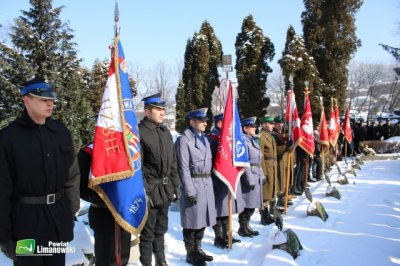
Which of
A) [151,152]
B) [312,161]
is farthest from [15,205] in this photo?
[312,161]

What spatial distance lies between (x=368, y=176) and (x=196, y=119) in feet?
33.6

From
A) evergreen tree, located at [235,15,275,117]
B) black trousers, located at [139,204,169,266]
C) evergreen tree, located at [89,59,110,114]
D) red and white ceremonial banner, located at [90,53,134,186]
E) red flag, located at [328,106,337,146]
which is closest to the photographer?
red and white ceremonial banner, located at [90,53,134,186]

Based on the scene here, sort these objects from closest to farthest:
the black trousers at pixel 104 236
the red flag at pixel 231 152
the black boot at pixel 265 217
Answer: the black trousers at pixel 104 236, the red flag at pixel 231 152, the black boot at pixel 265 217

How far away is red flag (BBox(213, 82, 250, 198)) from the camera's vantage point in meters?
6.02

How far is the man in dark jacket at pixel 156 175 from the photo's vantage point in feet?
14.6

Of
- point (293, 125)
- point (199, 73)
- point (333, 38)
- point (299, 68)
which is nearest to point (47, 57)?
point (293, 125)

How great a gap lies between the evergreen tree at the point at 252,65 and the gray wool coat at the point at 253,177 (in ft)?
61.9

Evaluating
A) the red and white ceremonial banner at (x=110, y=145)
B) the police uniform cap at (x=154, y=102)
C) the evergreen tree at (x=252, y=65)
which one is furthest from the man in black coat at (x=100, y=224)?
the evergreen tree at (x=252, y=65)

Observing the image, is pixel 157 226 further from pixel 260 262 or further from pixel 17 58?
pixel 17 58

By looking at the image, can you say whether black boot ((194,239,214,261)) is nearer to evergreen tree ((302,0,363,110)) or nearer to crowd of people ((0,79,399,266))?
crowd of people ((0,79,399,266))

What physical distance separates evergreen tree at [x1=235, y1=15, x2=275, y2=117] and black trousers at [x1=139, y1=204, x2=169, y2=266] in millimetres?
21555

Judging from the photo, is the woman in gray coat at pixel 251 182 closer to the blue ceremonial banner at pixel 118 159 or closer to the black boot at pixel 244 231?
the black boot at pixel 244 231

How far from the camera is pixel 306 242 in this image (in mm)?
5887

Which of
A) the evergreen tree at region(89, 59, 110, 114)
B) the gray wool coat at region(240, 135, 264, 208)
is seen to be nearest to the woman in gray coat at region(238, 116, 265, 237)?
the gray wool coat at region(240, 135, 264, 208)
